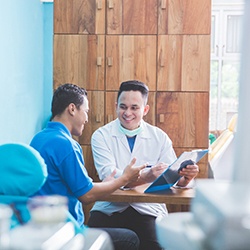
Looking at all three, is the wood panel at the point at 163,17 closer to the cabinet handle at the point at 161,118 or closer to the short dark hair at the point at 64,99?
the cabinet handle at the point at 161,118

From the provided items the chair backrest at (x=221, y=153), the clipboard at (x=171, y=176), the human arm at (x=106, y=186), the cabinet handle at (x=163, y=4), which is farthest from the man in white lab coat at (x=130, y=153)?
the chair backrest at (x=221, y=153)

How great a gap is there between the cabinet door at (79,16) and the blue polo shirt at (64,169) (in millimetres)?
1711

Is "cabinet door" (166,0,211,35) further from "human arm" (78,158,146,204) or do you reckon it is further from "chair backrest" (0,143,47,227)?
"chair backrest" (0,143,47,227)

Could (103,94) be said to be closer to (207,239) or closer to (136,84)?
(136,84)

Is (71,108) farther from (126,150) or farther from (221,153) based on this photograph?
(221,153)

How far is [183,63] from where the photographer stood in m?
3.39

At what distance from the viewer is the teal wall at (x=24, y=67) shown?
155 inches

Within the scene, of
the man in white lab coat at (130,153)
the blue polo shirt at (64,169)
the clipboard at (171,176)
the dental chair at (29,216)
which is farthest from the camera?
the man in white lab coat at (130,153)

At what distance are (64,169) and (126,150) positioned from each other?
0.91 metres

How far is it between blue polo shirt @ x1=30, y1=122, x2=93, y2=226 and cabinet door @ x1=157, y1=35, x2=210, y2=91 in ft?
5.49

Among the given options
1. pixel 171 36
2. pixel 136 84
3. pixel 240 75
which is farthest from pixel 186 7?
pixel 240 75

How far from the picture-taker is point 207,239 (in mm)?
534

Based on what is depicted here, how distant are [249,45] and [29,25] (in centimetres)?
423

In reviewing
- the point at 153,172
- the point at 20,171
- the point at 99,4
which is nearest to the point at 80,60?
the point at 99,4
